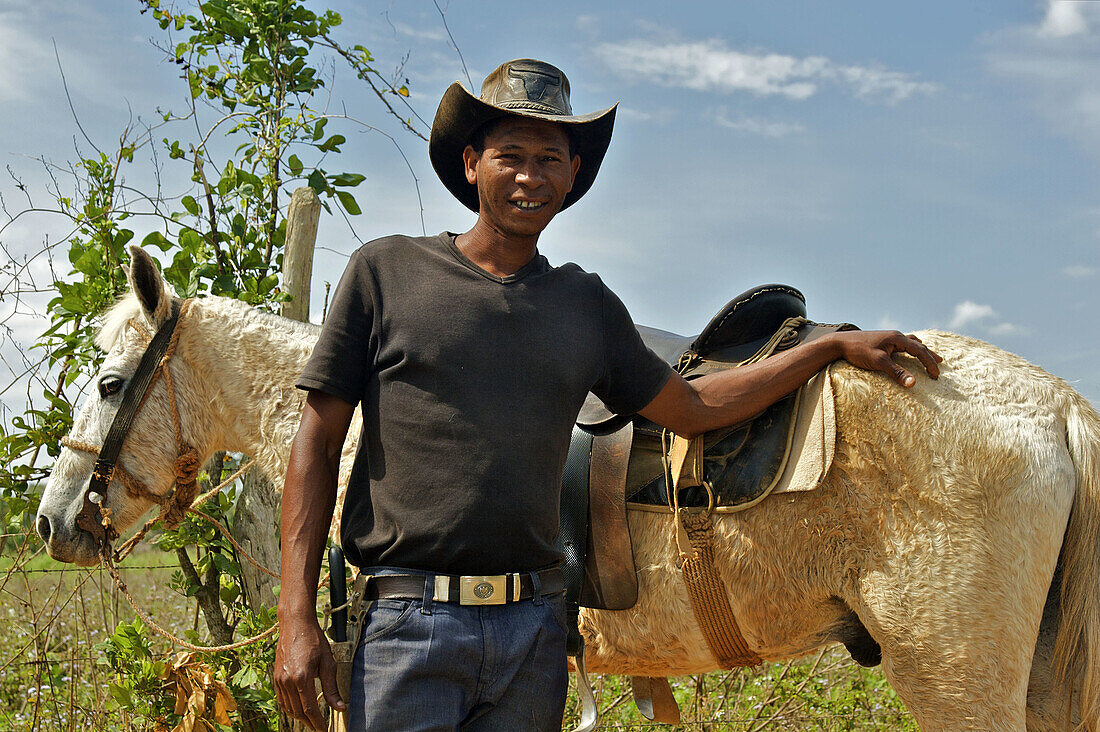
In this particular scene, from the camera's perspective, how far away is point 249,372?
312 cm

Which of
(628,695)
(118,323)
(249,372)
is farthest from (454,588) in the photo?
(628,695)

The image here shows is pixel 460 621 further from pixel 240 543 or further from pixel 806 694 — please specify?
pixel 806 694

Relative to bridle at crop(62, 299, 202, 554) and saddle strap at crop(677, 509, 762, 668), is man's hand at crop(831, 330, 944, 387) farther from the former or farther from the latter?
bridle at crop(62, 299, 202, 554)

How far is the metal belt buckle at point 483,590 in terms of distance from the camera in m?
1.83

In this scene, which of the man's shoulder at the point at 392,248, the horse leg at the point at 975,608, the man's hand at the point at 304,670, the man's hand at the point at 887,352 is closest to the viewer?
the man's hand at the point at 304,670

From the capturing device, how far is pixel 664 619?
271cm

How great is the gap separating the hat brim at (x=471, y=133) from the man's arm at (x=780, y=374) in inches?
27.4

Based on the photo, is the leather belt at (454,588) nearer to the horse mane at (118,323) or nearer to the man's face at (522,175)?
the man's face at (522,175)

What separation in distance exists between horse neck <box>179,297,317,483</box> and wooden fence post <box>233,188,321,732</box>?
0.73m

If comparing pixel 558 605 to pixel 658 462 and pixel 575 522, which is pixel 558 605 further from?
pixel 658 462

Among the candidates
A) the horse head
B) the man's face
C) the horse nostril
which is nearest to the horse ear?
the horse head

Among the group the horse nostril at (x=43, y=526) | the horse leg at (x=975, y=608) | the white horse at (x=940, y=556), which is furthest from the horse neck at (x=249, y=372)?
the horse leg at (x=975, y=608)

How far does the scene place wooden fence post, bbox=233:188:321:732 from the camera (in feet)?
12.7

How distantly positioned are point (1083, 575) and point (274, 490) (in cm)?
312
